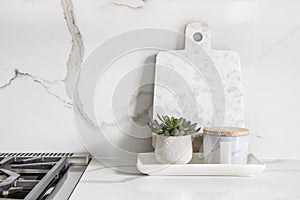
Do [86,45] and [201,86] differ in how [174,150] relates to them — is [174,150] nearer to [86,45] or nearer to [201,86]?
[201,86]

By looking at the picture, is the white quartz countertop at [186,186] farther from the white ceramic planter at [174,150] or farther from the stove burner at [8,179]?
the stove burner at [8,179]

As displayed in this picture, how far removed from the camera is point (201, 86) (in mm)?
1248

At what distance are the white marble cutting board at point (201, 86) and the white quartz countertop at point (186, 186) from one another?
0.23 meters

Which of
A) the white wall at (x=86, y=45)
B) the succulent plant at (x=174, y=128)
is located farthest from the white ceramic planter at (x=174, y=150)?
the white wall at (x=86, y=45)

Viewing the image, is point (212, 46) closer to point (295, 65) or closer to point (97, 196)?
point (295, 65)

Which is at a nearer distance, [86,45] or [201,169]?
[201,169]

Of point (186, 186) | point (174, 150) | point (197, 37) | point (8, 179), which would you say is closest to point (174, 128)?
point (174, 150)

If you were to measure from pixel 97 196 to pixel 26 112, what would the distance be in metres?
0.48

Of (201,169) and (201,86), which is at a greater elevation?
(201,86)

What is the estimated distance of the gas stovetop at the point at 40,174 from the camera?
0.91 metres

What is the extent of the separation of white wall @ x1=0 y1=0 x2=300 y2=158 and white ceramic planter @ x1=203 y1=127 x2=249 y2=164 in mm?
199

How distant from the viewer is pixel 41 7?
1.25 meters

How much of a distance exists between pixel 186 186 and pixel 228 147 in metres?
0.18

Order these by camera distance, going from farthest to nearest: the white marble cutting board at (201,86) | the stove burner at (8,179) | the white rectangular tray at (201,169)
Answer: the white marble cutting board at (201,86)
the white rectangular tray at (201,169)
the stove burner at (8,179)
